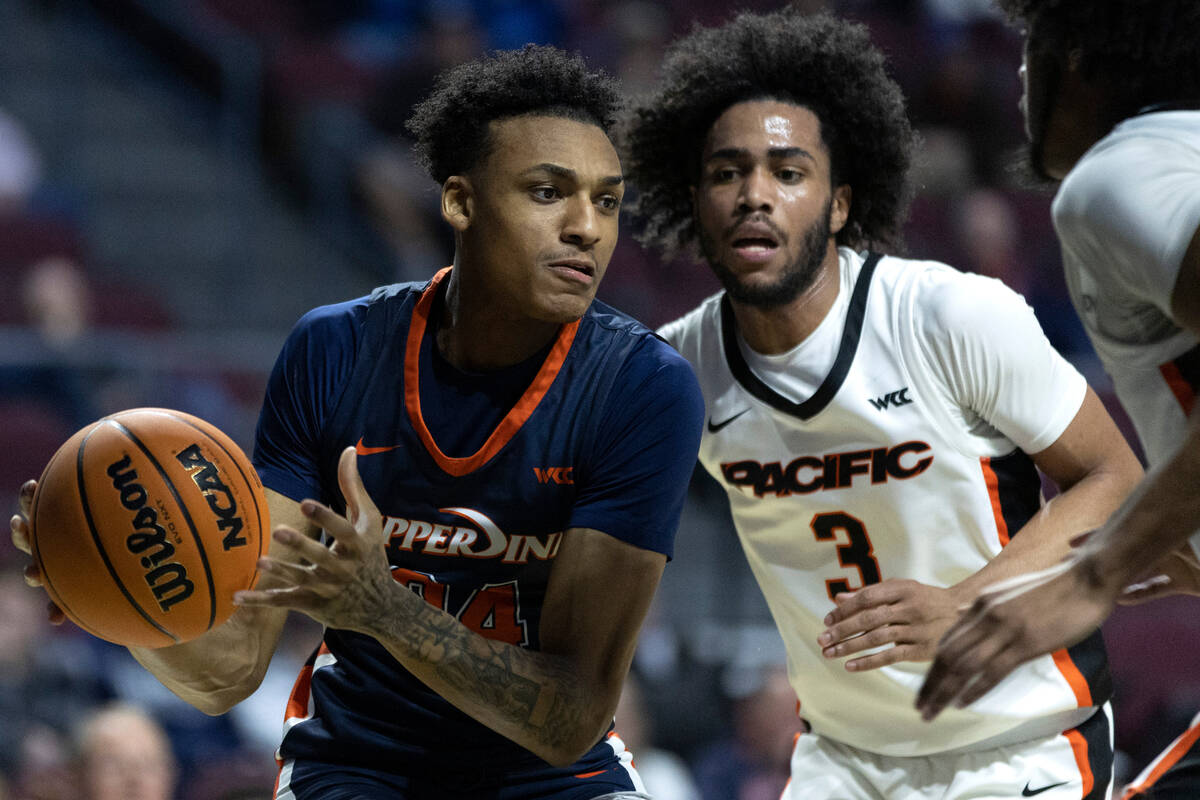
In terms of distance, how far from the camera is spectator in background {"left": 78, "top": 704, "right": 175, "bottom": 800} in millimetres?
4281

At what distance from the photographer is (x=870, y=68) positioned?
3762 millimetres

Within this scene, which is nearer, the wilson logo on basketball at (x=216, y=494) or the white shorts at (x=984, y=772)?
the wilson logo on basketball at (x=216, y=494)

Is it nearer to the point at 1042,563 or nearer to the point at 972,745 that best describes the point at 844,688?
the point at 972,745

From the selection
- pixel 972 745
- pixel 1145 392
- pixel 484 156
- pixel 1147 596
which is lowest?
pixel 972 745

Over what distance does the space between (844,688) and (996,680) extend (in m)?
1.29

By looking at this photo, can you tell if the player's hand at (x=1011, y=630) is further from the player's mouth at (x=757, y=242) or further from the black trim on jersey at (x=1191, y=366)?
the player's mouth at (x=757, y=242)

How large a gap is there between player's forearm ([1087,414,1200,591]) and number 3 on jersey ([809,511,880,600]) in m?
1.20

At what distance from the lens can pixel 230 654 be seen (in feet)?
9.56

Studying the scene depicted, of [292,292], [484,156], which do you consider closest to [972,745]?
[484,156]

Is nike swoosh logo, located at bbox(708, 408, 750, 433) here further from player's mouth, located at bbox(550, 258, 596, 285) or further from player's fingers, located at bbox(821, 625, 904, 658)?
player's fingers, located at bbox(821, 625, 904, 658)

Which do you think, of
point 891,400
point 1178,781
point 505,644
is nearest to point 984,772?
point 1178,781

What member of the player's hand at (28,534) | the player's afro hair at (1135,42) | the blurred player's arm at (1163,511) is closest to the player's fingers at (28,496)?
the player's hand at (28,534)

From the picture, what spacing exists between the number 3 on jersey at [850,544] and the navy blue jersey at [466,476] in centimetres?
45

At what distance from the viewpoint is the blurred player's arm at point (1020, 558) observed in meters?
2.61
